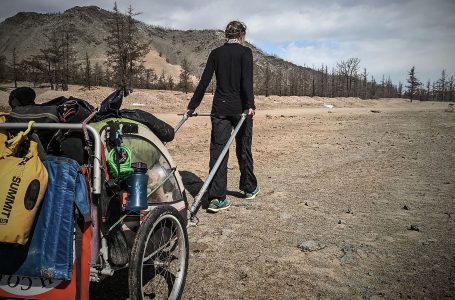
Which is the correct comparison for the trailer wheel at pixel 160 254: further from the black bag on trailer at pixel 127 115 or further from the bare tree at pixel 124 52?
the bare tree at pixel 124 52

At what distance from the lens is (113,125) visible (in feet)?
8.14

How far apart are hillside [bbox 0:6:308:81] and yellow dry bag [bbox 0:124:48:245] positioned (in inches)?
4688

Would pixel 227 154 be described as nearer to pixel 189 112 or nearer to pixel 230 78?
pixel 189 112

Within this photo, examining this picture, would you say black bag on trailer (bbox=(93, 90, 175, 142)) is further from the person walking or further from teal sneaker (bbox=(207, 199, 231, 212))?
teal sneaker (bbox=(207, 199, 231, 212))

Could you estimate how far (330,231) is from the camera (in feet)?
13.5

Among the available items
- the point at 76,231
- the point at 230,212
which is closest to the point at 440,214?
the point at 230,212

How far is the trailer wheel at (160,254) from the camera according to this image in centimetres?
216

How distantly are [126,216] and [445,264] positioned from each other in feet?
9.68

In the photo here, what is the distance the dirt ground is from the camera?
2955 millimetres

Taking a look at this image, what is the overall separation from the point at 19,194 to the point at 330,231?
3.35m

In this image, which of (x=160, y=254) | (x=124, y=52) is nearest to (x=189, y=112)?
(x=160, y=254)

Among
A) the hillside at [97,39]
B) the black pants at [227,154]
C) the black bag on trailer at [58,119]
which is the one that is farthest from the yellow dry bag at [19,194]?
the hillside at [97,39]

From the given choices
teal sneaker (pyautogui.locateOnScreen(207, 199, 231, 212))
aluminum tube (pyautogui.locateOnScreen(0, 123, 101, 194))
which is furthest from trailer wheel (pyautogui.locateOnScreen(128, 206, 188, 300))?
teal sneaker (pyautogui.locateOnScreen(207, 199, 231, 212))

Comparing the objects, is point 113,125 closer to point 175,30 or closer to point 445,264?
point 445,264
